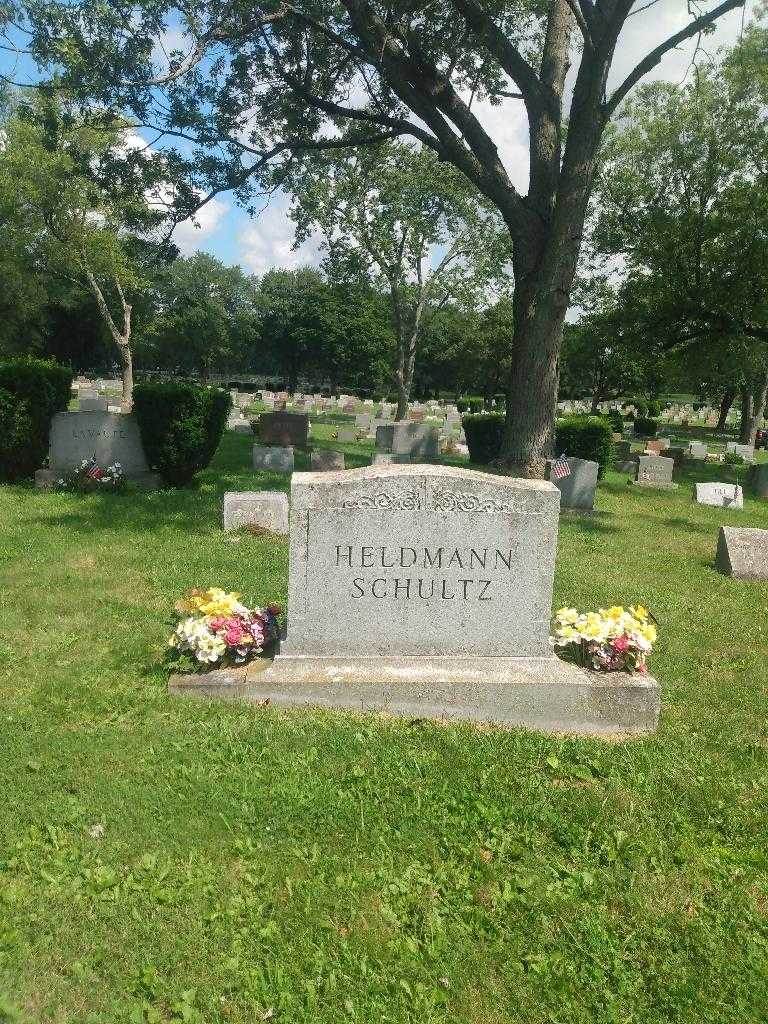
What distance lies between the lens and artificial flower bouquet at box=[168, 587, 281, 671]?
478cm

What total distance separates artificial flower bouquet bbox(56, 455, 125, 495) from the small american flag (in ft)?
24.8

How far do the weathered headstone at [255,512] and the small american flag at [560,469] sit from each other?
538 centimetres

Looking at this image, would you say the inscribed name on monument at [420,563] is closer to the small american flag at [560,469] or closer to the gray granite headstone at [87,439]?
the small american flag at [560,469]

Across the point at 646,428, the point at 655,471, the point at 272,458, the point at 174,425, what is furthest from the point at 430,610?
the point at 646,428

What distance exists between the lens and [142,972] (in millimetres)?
2641

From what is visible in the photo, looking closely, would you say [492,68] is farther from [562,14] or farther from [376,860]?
[376,860]

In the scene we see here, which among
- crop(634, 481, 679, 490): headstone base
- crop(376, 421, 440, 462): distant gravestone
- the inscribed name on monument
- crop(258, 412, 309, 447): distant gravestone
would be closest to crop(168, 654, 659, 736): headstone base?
the inscribed name on monument

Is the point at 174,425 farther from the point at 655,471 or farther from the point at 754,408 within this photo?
the point at 754,408

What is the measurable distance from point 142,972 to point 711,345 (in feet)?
71.0

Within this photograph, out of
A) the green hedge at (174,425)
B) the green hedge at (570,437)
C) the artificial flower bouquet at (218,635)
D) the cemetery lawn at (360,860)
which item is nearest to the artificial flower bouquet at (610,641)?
the cemetery lawn at (360,860)

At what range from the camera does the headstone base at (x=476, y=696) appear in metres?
4.61

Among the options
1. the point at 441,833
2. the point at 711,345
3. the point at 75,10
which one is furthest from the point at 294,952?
the point at 711,345

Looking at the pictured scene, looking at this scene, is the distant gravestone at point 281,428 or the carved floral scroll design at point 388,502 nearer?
the carved floral scroll design at point 388,502

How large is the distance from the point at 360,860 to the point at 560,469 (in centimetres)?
1030
